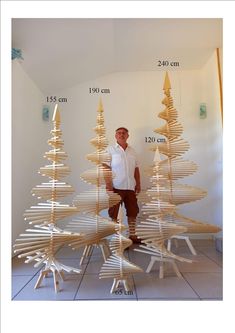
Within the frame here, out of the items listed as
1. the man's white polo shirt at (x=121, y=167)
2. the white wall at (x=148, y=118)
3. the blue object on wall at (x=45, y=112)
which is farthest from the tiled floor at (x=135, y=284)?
the blue object on wall at (x=45, y=112)

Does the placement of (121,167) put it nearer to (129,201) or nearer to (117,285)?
(129,201)

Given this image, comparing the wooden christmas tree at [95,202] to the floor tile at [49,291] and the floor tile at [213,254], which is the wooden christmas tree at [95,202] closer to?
the floor tile at [49,291]

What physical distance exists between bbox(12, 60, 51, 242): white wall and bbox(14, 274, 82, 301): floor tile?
2.54 feet

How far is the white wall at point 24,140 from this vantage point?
307 centimetres

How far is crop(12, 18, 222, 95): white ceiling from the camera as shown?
2.98 m

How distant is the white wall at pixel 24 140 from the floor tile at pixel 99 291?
108 cm

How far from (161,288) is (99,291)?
529mm

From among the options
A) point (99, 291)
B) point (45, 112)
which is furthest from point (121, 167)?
point (99, 291)

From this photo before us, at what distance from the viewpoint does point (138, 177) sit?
12.8 feet

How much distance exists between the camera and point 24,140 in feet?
10.9

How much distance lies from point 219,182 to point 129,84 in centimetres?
200

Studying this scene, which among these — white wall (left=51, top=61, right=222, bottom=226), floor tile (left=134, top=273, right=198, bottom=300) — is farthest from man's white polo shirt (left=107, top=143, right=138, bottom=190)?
floor tile (left=134, top=273, right=198, bottom=300)

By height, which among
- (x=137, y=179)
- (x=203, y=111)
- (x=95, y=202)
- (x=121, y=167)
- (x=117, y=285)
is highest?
(x=203, y=111)
